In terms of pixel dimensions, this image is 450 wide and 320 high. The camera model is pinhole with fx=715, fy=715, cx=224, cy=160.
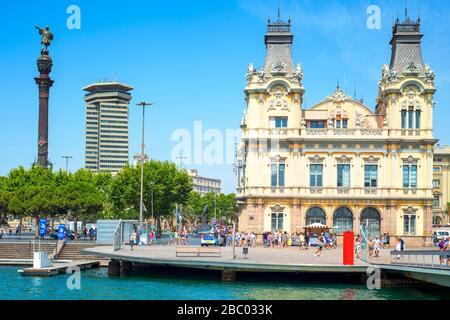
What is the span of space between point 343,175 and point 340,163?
4.15 feet

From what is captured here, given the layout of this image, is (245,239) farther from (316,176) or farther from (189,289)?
(189,289)

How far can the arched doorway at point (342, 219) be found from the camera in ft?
240

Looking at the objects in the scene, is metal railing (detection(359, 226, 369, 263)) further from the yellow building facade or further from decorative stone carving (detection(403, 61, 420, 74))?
the yellow building facade

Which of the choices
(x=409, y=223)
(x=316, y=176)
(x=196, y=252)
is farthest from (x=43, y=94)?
(x=196, y=252)

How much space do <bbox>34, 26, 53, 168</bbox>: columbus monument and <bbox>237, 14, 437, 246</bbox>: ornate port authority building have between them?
3102 centimetres

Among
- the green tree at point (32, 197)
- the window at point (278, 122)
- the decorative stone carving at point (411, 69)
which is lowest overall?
the green tree at point (32, 197)

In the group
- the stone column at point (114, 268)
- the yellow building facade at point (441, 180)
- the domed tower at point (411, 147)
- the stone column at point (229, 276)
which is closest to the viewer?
the stone column at point (229, 276)

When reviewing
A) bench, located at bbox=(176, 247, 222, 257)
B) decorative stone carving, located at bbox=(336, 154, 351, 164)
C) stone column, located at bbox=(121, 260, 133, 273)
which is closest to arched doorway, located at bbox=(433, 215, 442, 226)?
decorative stone carving, located at bbox=(336, 154, 351, 164)

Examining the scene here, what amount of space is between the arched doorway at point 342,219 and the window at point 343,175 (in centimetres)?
245

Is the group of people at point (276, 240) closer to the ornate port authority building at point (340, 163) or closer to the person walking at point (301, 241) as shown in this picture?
the person walking at point (301, 241)

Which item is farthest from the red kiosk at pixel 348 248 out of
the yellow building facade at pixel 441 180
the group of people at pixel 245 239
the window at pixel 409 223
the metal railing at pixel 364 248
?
the yellow building facade at pixel 441 180
